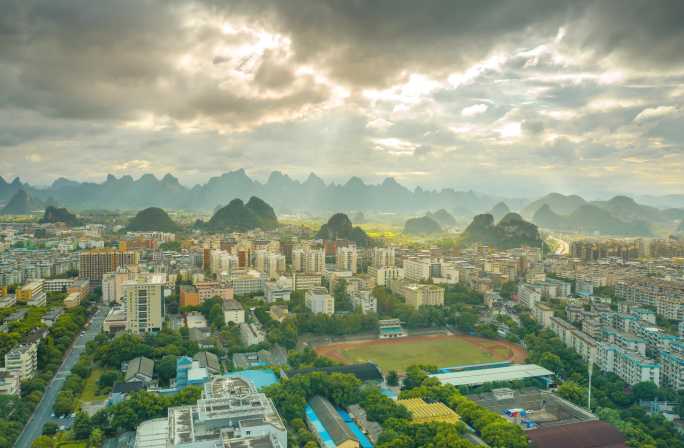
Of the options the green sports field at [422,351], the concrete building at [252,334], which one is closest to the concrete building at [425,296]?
the green sports field at [422,351]

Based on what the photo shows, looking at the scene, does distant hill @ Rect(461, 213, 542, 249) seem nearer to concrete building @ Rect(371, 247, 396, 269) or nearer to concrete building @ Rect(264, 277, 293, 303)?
concrete building @ Rect(371, 247, 396, 269)

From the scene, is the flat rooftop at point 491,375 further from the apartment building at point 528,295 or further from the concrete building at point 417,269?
the concrete building at point 417,269

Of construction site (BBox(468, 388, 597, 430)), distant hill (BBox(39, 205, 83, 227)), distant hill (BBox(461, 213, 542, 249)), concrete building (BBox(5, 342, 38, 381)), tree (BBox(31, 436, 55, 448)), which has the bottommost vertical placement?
construction site (BBox(468, 388, 597, 430))

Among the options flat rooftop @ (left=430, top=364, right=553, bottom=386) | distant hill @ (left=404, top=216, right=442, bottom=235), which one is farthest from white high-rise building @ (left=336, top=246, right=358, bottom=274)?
distant hill @ (left=404, top=216, right=442, bottom=235)

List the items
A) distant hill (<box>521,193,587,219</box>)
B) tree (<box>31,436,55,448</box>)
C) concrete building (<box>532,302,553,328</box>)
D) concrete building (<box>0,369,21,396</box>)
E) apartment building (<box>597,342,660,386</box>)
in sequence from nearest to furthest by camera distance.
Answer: tree (<box>31,436,55,448</box>) < concrete building (<box>0,369,21,396</box>) < apartment building (<box>597,342,660,386</box>) < concrete building (<box>532,302,553,328</box>) < distant hill (<box>521,193,587,219</box>)

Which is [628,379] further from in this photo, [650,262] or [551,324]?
[650,262]

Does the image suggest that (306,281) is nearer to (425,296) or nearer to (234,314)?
(425,296)

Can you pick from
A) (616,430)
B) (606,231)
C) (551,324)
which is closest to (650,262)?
(551,324)
